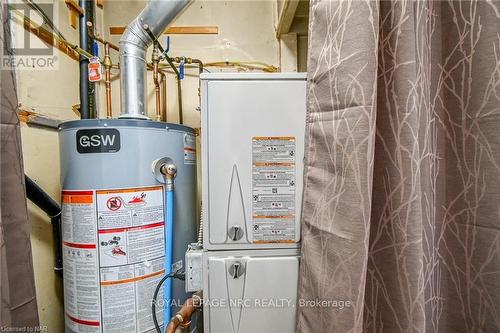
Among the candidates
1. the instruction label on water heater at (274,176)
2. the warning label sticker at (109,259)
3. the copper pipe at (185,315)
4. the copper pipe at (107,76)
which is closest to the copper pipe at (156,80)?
the copper pipe at (107,76)

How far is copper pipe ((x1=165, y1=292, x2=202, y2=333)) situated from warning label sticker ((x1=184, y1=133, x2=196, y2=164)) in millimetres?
461

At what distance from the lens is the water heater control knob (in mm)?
672

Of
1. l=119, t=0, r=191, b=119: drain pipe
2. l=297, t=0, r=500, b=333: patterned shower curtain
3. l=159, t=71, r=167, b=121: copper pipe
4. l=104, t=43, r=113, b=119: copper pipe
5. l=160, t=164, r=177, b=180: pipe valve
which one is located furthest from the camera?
l=159, t=71, r=167, b=121: copper pipe

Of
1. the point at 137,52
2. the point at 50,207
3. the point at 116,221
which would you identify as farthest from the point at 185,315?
the point at 137,52

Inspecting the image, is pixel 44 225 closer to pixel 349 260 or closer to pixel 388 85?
pixel 349 260

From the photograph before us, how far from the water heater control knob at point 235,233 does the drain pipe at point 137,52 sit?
0.55m

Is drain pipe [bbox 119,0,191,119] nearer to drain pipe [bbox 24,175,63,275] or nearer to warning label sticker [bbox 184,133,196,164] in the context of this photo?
warning label sticker [bbox 184,133,196,164]

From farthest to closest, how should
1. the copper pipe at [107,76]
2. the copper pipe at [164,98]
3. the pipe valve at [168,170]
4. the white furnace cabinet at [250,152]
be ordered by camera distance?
the copper pipe at [164,98] < the copper pipe at [107,76] < the pipe valve at [168,170] < the white furnace cabinet at [250,152]

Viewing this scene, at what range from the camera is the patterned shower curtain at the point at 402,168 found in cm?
53

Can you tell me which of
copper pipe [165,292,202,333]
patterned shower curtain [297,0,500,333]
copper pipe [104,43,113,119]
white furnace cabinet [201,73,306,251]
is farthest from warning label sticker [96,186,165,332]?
copper pipe [104,43,113,119]

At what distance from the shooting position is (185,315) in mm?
705

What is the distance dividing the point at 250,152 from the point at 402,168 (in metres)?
0.38

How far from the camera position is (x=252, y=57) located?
139 cm

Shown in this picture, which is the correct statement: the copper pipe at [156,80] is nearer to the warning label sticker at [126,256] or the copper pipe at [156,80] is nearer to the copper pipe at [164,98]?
the copper pipe at [164,98]
